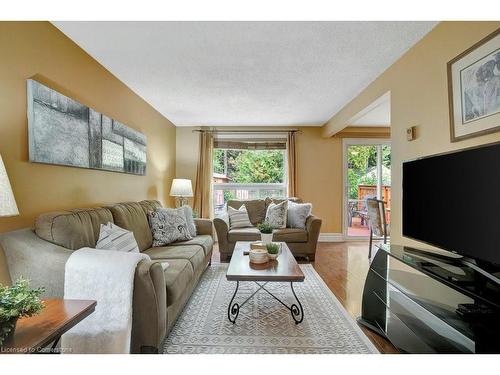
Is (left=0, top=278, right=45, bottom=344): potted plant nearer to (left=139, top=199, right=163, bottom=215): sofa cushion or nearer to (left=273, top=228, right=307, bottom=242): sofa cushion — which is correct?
(left=139, top=199, right=163, bottom=215): sofa cushion

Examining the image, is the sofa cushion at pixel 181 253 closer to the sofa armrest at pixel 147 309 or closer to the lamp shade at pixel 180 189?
the sofa armrest at pixel 147 309

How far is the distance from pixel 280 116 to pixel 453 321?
3.89 meters

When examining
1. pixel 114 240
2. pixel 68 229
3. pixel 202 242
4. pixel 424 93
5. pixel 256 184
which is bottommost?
pixel 202 242

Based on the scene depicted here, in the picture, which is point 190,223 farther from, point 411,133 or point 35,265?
point 411,133

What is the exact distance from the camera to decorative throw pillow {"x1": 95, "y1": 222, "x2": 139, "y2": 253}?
6.59 ft

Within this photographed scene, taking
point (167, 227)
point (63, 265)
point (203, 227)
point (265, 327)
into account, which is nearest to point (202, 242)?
point (167, 227)

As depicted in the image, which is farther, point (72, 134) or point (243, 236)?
point (243, 236)

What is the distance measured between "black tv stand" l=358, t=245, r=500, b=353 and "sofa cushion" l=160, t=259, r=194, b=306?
57.2 inches

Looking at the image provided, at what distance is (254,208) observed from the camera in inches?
184

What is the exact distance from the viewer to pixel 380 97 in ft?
9.59

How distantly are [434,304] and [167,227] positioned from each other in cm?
252

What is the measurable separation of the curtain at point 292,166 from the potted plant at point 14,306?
14.9 ft

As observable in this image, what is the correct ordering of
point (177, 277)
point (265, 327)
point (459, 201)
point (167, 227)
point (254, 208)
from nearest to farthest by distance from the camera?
point (459, 201) < point (177, 277) < point (265, 327) < point (167, 227) < point (254, 208)
